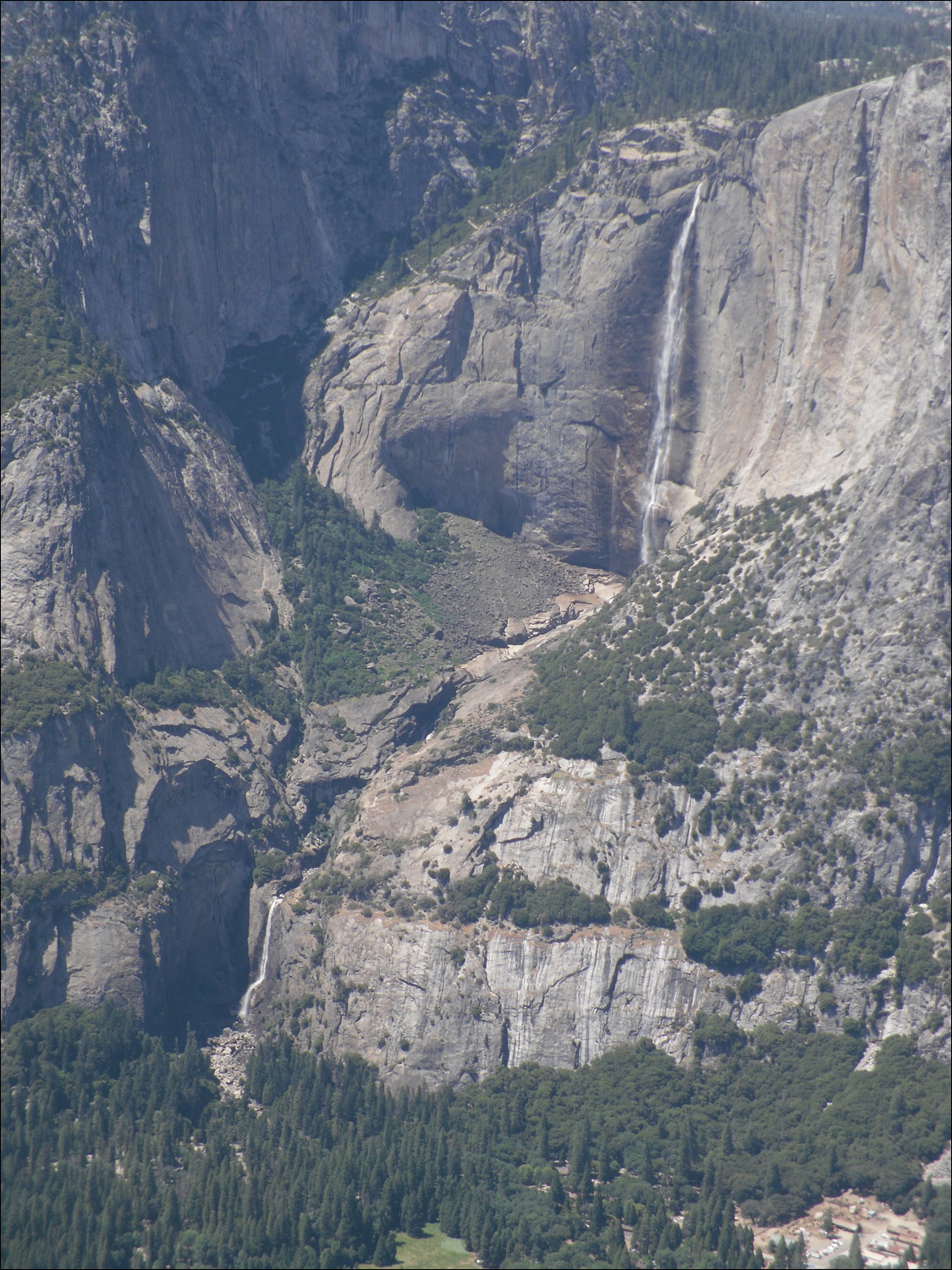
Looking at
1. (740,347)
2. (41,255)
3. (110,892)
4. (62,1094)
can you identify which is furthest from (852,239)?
(62,1094)

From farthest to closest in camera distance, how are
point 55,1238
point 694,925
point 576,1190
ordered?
1. point 694,925
2. point 576,1190
3. point 55,1238

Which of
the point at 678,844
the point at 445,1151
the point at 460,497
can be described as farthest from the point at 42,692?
the point at 460,497

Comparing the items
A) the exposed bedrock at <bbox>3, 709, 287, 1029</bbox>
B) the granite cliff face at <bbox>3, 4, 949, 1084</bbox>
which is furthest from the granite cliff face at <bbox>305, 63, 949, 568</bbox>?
the exposed bedrock at <bbox>3, 709, 287, 1029</bbox>

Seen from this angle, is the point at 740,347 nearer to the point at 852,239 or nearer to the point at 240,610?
the point at 852,239

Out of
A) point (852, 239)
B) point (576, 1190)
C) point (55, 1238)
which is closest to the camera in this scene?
point (55, 1238)

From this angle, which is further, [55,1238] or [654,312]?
[654,312]

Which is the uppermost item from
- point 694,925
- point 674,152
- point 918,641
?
point 674,152
